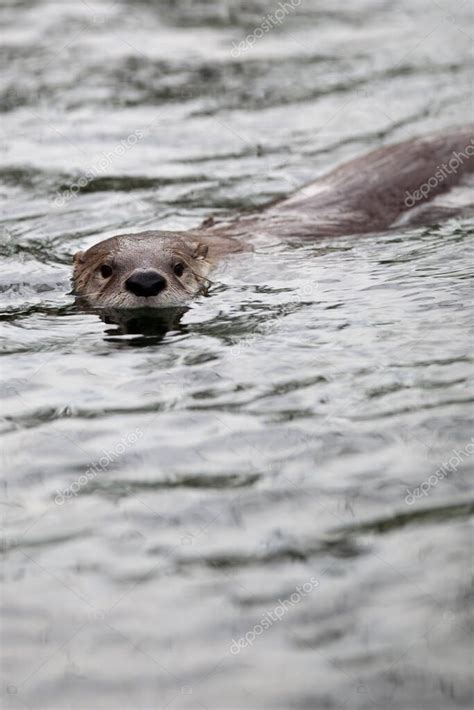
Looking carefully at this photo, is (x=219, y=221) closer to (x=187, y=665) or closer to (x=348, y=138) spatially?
(x=348, y=138)

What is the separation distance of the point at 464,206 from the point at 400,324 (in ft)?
8.63

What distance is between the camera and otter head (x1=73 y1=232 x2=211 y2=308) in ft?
22.8

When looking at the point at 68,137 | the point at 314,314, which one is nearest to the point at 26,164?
the point at 68,137
